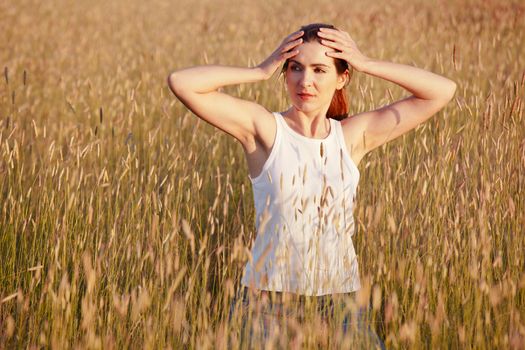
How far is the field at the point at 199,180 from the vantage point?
1.84 m

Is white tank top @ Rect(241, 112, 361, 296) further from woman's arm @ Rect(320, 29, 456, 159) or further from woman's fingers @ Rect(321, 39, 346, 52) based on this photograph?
woman's fingers @ Rect(321, 39, 346, 52)

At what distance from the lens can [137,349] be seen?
6.13 feet

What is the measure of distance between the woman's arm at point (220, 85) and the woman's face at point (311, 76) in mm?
51

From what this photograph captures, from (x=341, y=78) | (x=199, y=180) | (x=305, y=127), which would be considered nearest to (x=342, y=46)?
(x=341, y=78)

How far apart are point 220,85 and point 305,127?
0.32 meters

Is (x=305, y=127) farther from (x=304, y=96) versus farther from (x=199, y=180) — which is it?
(x=199, y=180)

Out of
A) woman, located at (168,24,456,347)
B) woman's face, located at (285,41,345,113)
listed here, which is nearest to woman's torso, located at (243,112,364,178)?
woman, located at (168,24,456,347)

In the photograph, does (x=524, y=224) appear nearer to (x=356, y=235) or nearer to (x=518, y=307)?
(x=518, y=307)

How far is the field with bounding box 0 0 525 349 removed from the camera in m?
1.84

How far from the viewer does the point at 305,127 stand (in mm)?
2299

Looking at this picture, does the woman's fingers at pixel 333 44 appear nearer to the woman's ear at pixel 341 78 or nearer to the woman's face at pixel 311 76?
the woman's face at pixel 311 76

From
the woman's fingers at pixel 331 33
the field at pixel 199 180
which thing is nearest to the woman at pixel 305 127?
the woman's fingers at pixel 331 33

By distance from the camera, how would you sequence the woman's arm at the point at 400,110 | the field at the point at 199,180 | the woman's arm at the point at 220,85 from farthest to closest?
the woman's arm at the point at 400,110 < the woman's arm at the point at 220,85 < the field at the point at 199,180

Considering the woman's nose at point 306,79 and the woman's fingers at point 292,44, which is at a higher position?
the woman's fingers at point 292,44
